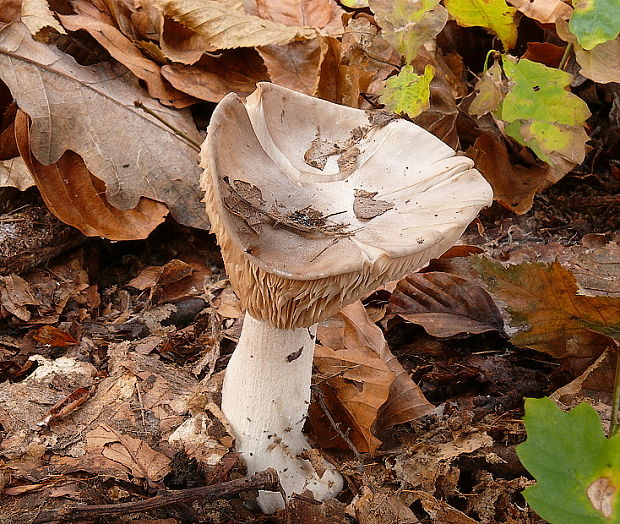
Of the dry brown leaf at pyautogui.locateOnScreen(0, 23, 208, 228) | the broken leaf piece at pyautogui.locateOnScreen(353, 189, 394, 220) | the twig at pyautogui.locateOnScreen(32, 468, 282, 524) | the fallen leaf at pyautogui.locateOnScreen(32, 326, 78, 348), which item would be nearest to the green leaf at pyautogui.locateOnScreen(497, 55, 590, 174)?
the broken leaf piece at pyautogui.locateOnScreen(353, 189, 394, 220)

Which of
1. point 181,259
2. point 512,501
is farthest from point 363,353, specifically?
point 181,259

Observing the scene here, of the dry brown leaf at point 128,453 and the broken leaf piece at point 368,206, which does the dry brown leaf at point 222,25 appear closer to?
the broken leaf piece at point 368,206

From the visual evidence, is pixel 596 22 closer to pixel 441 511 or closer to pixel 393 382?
pixel 393 382

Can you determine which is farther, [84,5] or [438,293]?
[84,5]

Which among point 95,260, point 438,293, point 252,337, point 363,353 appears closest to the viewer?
point 252,337

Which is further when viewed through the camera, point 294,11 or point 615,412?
point 294,11

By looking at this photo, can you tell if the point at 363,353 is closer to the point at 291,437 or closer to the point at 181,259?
the point at 291,437

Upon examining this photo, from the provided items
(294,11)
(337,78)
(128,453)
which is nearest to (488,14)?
(337,78)
